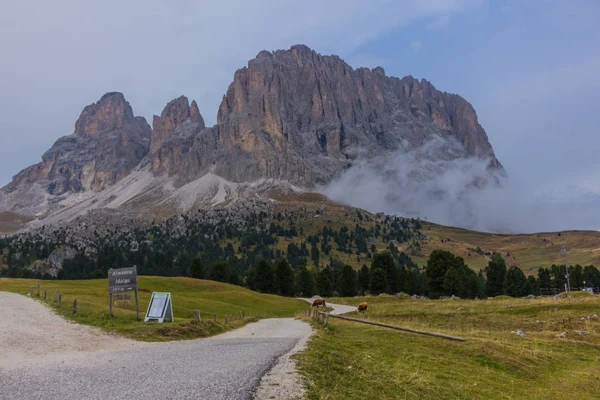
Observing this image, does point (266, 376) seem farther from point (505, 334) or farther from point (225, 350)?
point (505, 334)

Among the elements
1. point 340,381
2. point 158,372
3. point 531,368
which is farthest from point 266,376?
point 531,368

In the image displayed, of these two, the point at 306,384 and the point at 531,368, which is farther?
the point at 531,368

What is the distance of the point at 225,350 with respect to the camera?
20016mm

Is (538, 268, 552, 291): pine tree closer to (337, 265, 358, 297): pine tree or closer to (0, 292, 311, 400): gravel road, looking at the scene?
(337, 265, 358, 297): pine tree

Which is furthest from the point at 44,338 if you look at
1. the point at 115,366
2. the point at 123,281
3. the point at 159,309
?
the point at 123,281

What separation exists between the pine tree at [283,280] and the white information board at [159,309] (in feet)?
265

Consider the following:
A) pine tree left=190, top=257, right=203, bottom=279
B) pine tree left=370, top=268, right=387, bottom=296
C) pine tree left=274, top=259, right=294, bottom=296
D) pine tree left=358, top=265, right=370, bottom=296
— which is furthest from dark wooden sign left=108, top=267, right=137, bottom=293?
pine tree left=358, top=265, right=370, bottom=296

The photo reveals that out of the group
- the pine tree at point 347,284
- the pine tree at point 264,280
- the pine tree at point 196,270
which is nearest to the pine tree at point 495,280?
A: the pine tree at point 347,284

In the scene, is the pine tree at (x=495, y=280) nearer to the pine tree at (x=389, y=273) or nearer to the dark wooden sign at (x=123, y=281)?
the pine tree at (x=389, y=273)

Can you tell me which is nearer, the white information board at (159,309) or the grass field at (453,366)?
the grass field at (453,366)

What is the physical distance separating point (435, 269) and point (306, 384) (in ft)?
315

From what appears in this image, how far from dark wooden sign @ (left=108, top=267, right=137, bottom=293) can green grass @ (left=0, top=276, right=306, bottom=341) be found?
6.37 ft

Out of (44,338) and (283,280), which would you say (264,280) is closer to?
(283,280)

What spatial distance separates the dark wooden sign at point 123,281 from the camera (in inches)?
1331
